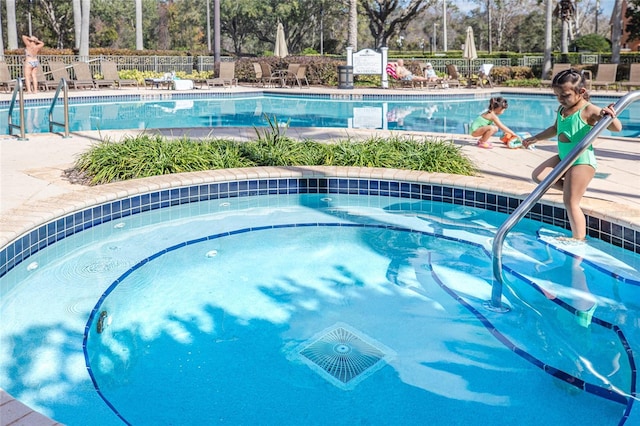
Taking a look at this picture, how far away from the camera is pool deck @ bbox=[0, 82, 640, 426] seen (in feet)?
15.8

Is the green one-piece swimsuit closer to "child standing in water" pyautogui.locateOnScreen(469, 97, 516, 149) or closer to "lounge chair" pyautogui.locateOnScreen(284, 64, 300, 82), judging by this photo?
"child standing in water" pyautogui.locateOnScreen(469, 97, 516, 149)

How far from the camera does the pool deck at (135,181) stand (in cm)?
Result: 482

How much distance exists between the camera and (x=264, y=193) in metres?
6.53

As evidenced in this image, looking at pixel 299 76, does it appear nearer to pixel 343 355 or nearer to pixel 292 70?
pixel 292 70

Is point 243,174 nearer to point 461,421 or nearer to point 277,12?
point 461,421

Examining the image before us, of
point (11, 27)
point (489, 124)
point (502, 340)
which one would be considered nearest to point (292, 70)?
point (11, 27)

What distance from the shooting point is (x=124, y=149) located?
21.6ft

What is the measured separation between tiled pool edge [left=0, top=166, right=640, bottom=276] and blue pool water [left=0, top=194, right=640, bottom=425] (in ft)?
0.48

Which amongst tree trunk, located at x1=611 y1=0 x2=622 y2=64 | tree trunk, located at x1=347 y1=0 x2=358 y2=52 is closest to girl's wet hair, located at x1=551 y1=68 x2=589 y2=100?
tree trunk, located at x1=347 y1=0 x2=358 y2=52

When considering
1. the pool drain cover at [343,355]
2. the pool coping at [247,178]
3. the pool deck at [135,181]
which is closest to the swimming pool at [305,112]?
the pool deck at [135,181]

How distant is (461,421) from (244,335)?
4.43 feet

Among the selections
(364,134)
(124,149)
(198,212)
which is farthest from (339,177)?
(364,134)

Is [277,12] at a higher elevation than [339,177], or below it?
higher

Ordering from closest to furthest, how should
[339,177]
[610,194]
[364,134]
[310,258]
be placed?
[310,258]
[610,194]
[339,177]
[364,134]
